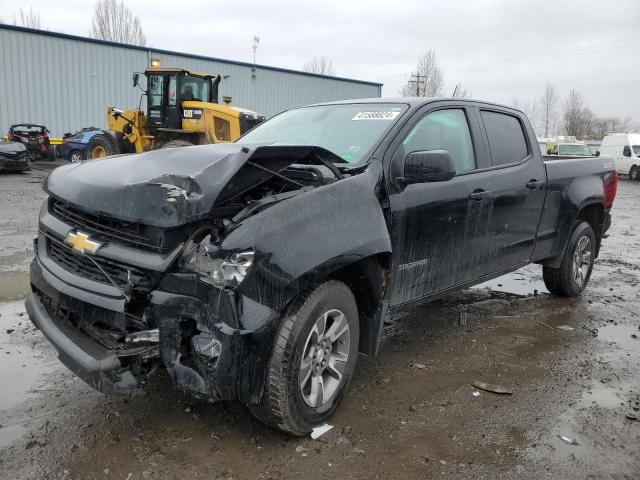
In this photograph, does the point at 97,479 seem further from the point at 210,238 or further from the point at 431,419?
the point at 431,419

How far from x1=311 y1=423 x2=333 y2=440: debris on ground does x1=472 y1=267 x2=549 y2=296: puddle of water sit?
12.0ft

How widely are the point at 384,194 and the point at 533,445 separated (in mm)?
1599

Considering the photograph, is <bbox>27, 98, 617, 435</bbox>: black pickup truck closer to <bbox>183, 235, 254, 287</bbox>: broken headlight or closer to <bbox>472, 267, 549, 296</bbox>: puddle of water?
<bbox>183, 235, 254, 287</bbox>: broken headlight

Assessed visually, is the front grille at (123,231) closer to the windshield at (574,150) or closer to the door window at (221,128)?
the door window at (221,128)

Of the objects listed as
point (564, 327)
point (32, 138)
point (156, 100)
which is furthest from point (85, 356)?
point (32, 138)

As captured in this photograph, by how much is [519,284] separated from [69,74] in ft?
76.9

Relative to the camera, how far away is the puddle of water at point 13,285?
5.04 meters

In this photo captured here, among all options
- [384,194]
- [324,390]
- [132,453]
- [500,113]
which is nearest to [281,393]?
[324,390]

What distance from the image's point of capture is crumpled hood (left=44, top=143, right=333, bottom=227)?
2.46 metres

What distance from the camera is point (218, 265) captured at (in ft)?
7.94

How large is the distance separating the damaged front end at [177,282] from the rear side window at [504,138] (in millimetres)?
2178

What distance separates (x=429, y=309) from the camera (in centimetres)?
523

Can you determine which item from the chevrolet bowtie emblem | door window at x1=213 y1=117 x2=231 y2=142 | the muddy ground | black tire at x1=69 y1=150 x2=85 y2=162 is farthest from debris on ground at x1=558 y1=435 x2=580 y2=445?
black tire at x1=69 y1=150 x2=85 y2=162

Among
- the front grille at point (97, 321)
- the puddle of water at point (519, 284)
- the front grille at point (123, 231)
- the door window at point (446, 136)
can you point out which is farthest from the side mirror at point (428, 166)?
the puddle of water at point (519, 284)
